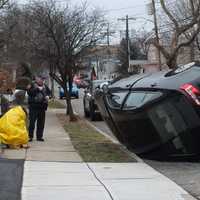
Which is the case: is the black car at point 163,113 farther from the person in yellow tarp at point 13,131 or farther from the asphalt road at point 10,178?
the person in yellow tarp at point 13,131

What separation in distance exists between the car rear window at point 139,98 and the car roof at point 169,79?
0.15 m

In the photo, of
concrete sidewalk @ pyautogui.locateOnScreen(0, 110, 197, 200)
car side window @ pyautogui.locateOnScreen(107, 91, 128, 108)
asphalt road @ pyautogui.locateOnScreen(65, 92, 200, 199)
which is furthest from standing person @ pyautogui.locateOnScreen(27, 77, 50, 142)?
asphalt road @ pyautogui.locateOnScreen(65, 92, 200, 199)

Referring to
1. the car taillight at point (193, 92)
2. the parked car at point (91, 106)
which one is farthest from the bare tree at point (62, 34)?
the car taillight at point (193, 92)

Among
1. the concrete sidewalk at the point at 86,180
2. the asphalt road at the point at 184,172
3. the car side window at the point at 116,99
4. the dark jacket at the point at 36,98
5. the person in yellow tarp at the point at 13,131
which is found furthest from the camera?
the dark jacket at the point at 36,98

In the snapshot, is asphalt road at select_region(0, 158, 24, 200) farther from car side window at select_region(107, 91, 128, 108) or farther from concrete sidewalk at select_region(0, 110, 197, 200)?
car side window at select_region(107, 91, 128, 108)

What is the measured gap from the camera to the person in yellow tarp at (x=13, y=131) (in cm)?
1277

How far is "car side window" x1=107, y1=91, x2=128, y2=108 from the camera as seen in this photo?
37.8 ft

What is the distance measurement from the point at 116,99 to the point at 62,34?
40.7ft

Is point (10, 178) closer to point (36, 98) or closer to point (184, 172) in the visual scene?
point (184, 172)

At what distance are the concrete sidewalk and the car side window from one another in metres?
1.21

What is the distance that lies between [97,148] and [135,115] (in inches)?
96.2

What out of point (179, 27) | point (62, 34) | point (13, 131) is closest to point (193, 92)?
point (13, 131)

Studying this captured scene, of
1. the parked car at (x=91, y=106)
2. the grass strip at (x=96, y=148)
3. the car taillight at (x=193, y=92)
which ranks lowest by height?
the parked car at (x=91, y=106)

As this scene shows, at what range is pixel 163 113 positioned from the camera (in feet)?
34.2
